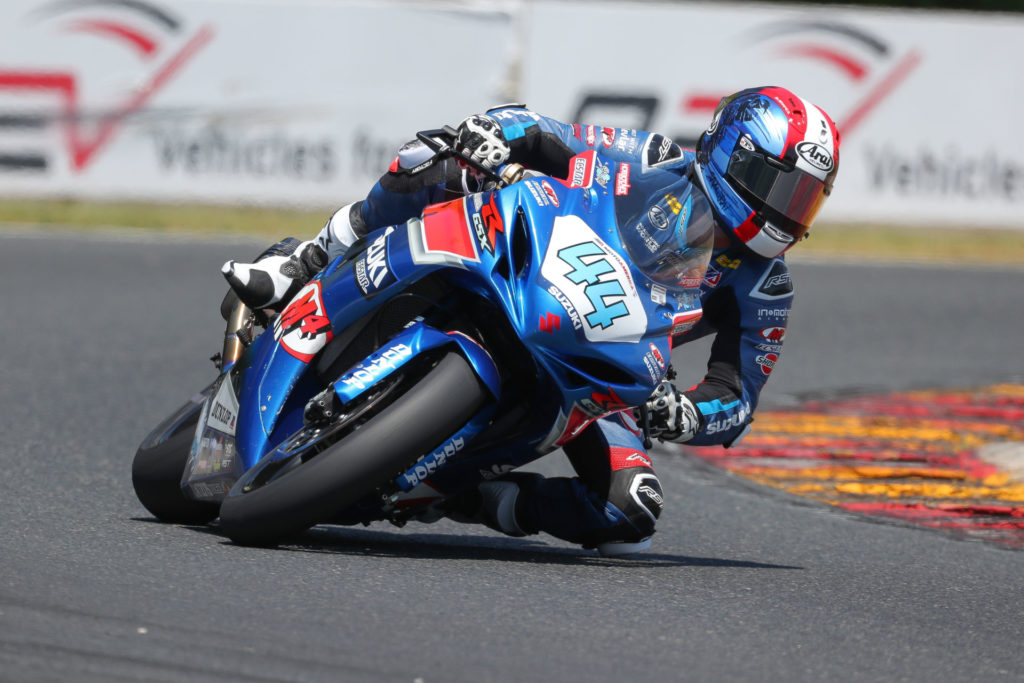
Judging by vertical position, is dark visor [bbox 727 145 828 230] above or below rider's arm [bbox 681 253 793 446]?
above

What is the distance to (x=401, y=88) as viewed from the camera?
556 inches

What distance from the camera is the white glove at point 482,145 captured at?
474 centimetres

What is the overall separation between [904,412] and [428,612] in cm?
517

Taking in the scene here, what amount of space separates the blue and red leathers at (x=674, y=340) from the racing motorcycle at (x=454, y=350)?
0.32 m

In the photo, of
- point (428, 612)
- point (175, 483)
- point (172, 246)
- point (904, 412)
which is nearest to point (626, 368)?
point (428, 612)

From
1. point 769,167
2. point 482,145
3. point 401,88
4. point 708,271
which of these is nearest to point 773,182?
point 769,167

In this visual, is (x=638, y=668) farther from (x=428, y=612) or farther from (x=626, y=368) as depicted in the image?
(x=626, y=368)

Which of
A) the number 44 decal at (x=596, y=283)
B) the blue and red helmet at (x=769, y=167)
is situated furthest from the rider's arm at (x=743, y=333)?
the number 44 decal at (x=596, y=283)

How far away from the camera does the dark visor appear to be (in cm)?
495

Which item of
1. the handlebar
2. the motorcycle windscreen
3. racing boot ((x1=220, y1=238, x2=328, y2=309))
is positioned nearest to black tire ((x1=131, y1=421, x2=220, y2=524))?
racing boot ((x1=220, y1=238, x2=328, y2=309))

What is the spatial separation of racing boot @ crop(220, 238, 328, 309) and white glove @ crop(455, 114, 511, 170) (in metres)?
0.73

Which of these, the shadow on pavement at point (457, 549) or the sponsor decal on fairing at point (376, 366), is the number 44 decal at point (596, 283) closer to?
the sponsor decal on fairing at point (376, 366)

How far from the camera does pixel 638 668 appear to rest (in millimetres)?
3707

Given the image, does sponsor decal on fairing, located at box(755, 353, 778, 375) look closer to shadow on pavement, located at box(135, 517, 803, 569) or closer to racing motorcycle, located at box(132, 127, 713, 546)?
shadow on pavement, located at box(135, 517, 803, 569)
